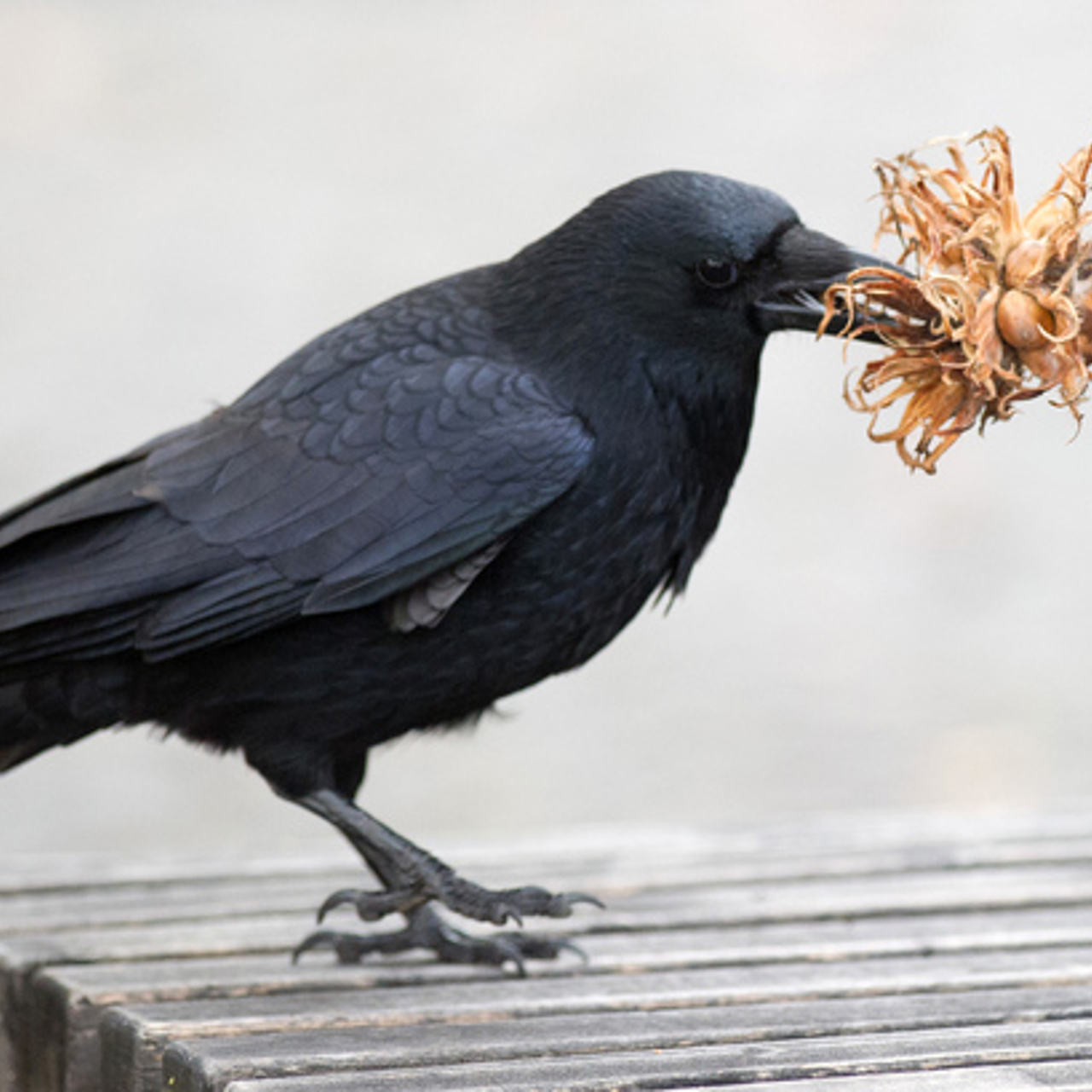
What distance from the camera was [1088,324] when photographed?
299 cm

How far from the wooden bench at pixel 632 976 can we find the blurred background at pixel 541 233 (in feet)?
2.04

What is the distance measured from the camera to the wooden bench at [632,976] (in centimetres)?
284

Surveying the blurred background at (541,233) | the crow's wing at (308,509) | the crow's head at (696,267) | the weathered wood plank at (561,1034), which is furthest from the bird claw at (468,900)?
the blurred background at (541,233)

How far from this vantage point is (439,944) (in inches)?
140

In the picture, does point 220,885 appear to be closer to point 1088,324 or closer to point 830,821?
point 830,821

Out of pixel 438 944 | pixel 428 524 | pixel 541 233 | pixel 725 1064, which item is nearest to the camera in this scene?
pixel 725 1064

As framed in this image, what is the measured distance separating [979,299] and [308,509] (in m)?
1.01

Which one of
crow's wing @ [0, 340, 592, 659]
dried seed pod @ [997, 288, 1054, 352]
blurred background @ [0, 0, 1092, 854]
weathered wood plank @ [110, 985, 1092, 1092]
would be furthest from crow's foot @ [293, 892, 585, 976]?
dried seed pod @ [997, 288, 1054, 352]

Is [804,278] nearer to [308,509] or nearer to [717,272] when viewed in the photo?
[717,272]

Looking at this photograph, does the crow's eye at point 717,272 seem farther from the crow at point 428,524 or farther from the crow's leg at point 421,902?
the crow's leg at point 421,902

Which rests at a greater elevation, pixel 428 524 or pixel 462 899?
pixel 428 524

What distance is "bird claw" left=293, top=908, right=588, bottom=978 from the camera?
3508 millimetres

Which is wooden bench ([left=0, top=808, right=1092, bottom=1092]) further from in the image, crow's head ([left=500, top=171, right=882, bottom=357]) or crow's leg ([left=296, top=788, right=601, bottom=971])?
crow's head ([left=500, top=171, right=882, bottom=357])

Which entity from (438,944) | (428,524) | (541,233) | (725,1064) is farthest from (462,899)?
(541,233)
